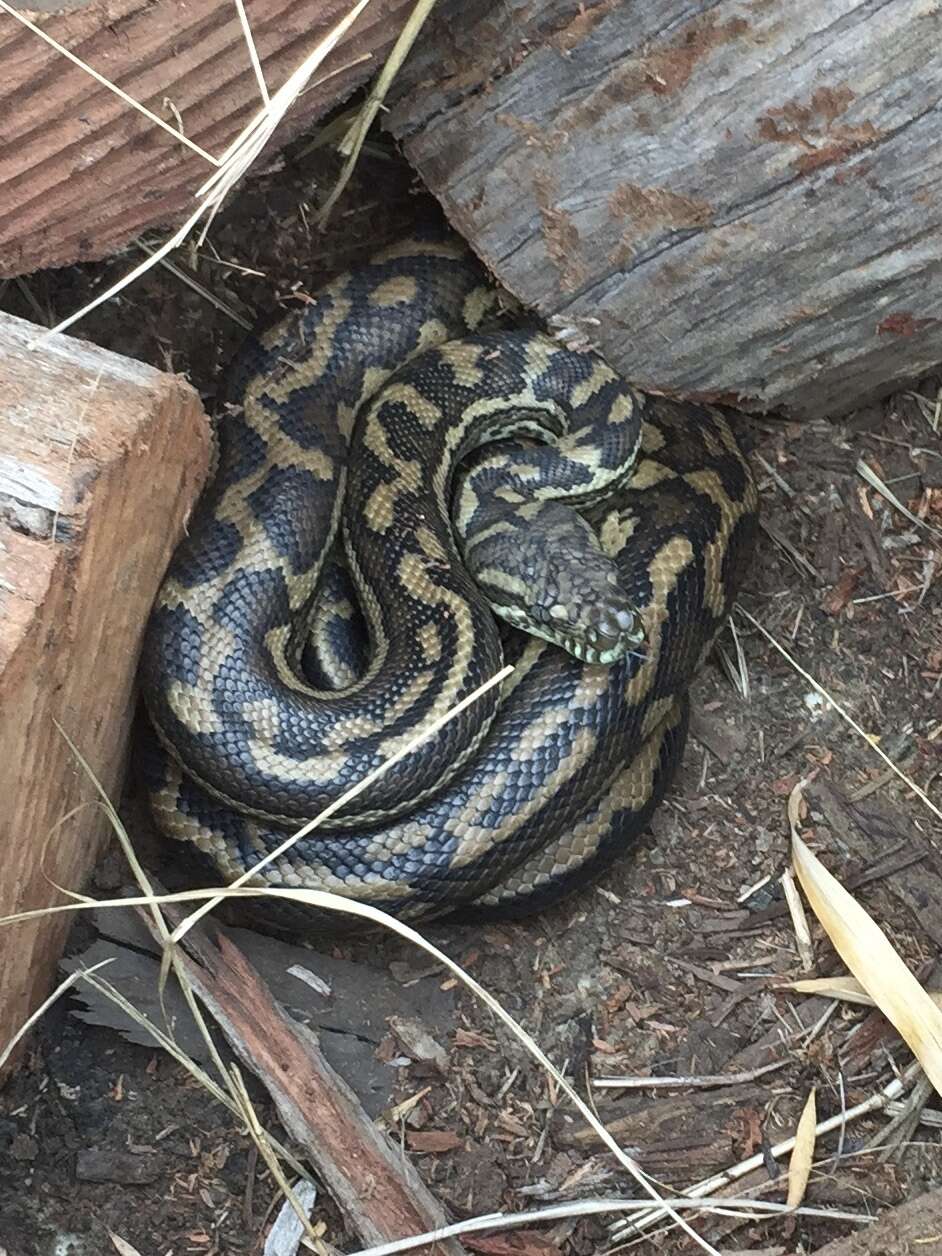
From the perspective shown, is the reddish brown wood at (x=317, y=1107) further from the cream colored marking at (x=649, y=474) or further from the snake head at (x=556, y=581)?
the cream colored marking at (x=649, y=474)

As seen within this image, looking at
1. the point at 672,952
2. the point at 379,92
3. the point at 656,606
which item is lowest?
the point at 672,952

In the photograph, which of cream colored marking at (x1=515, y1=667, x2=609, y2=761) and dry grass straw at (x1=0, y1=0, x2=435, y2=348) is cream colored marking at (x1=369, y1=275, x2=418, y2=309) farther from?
cream colored marking at (x1=515, y1=667, x2=609, y2=761)

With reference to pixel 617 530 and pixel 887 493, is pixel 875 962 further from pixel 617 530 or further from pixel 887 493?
pixel 887 493

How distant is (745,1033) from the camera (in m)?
3.60

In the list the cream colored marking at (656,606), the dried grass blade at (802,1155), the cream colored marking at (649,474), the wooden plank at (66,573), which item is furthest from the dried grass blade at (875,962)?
the wooden plank at (66,573)

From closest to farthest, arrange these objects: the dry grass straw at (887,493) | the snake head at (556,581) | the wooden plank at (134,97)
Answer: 1. the wooden plank at (134,97)
2. the snake head at (556,581)
3. the dry grass straw at (887,493)

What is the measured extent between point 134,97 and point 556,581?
1841 millimetres

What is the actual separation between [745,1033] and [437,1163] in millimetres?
962

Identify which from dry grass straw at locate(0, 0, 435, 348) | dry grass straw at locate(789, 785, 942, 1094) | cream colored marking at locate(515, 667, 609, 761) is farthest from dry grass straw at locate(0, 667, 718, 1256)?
dry grass straw at locate(0, 0, 435, 348)

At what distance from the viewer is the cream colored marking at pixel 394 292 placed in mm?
4227

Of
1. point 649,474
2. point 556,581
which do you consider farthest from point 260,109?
point 649,474

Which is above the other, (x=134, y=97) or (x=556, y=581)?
(x=134, y=97)

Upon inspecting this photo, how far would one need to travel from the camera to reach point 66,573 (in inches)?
104

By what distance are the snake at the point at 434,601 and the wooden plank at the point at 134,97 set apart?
0.78 m
